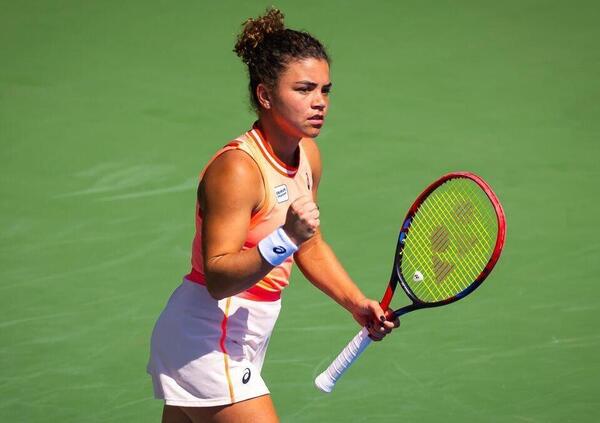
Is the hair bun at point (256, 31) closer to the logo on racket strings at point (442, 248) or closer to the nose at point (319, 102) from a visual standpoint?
the nose at point (319, 102)

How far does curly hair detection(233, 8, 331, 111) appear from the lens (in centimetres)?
451

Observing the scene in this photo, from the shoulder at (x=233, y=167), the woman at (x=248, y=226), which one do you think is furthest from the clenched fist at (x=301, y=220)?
the shoulder at (x=233, y=167)

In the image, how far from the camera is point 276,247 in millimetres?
4047

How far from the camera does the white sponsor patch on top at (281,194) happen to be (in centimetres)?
445

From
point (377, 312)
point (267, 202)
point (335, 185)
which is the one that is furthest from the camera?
point (335, 185)

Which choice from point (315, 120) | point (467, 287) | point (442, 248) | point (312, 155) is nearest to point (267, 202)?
point (315, 120)

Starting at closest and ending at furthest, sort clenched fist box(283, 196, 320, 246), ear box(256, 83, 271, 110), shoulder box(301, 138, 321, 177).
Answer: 1. clenched fist box(283, 196, 320, 246)
2. ear box(256, 83, 271, 110)
3. shoulder box(301, 138, 321, 177)

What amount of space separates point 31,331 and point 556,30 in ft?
18.4

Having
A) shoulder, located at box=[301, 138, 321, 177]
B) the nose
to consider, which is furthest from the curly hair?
shoulder, located at box=[301, 138, 321, 177]

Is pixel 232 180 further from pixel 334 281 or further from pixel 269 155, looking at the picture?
pixel 334 281

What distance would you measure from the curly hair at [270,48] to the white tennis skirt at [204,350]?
73 centimetres

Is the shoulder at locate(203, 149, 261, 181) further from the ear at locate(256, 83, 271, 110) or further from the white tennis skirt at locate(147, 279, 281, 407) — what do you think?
the white tennis skirt at locate(147, 279, 281, 407)

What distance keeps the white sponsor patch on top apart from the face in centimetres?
20

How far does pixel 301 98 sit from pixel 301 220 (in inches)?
24.0
